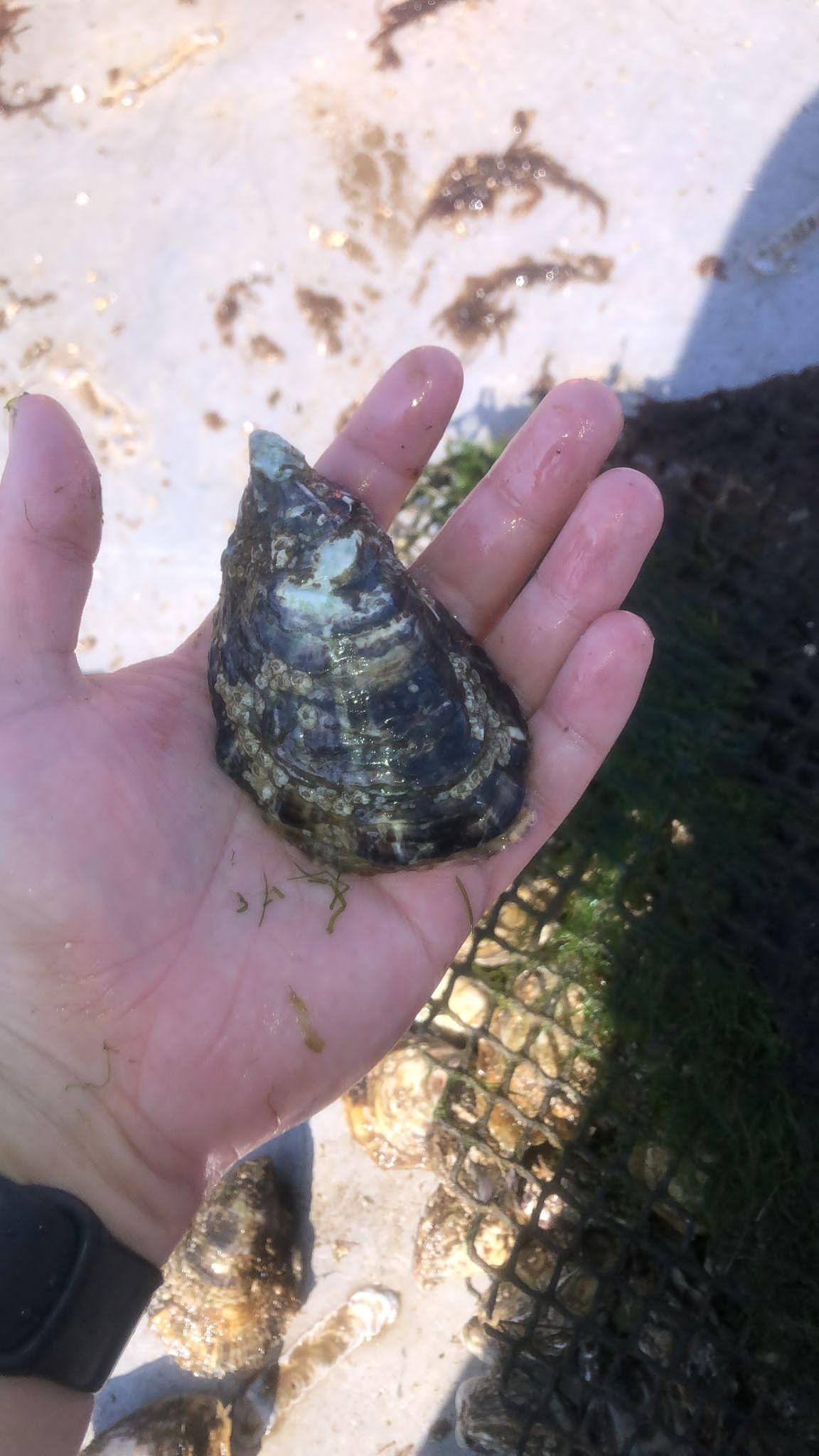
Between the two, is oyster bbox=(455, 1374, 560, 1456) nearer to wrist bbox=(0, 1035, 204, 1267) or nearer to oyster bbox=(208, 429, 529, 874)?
wrist bbox=(0, 1035, 204, 1267)

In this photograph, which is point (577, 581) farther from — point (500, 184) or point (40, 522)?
point (500, 184)

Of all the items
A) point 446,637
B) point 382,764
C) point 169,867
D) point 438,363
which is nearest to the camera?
point 169,867

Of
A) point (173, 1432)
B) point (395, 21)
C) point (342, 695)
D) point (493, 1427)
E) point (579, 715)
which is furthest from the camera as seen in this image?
point (395, 21)

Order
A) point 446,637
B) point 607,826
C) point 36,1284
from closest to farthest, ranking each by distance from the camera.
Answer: point 36,1284
point 446,637
point 607,826

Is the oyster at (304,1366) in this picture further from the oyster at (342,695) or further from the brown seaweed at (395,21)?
the brown seaweed at (395,21)

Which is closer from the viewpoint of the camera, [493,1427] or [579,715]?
[579,715]

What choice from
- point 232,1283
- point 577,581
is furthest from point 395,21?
point 232,1283

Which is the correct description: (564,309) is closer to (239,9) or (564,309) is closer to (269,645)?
(239,9)

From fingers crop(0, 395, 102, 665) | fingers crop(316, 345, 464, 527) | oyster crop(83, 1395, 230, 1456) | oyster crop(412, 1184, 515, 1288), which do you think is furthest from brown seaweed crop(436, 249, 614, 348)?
oyster crop(83, 1395, 230, 1456)

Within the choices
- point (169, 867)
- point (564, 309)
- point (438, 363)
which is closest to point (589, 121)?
point (564, 309)
